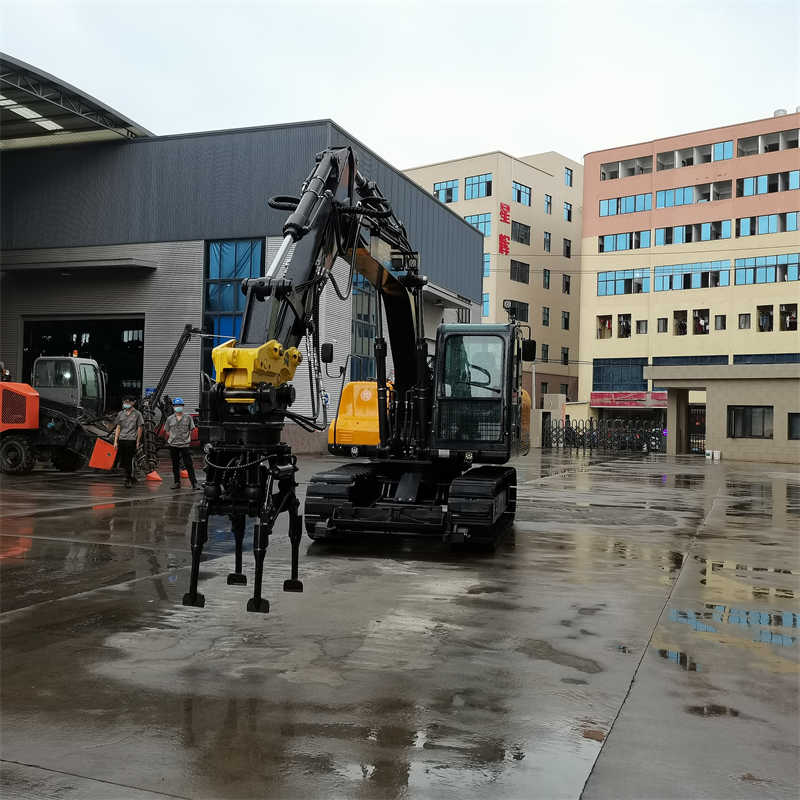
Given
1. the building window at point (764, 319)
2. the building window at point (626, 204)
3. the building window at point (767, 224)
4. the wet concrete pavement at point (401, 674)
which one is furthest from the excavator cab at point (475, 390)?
the building window at point (626, 204)

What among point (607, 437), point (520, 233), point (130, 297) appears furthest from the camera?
point (520, 233)

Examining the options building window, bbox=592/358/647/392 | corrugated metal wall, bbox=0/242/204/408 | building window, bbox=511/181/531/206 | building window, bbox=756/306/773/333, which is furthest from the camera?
building window, bbox=511/181/531/206

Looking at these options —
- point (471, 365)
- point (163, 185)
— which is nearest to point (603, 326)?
point (163, 185)

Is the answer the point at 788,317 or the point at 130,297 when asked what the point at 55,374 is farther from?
the point at 788,317

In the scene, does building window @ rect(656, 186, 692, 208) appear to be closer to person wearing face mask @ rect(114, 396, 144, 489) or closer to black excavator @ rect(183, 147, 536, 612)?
person wearing face mask @ rect(114, 396, 144, 489)

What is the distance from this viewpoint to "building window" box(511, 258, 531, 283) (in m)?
68.4

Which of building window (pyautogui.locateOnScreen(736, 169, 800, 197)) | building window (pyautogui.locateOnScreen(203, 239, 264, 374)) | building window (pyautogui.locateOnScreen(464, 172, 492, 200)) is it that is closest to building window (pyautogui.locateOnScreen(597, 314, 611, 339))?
building window (pyautogui.locateOnScreen(736, 169, 800, 197))

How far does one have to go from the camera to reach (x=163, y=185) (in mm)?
36656

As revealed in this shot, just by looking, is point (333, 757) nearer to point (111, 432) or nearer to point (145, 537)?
point (145, 537)

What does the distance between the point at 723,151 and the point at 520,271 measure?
58.5 feet

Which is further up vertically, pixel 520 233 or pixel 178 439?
pixel 520 233

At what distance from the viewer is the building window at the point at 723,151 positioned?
2256 inches

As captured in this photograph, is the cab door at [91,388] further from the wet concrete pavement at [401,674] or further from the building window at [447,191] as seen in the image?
the building window at [447,191]

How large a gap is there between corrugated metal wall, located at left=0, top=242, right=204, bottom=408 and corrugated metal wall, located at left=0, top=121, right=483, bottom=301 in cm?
64
